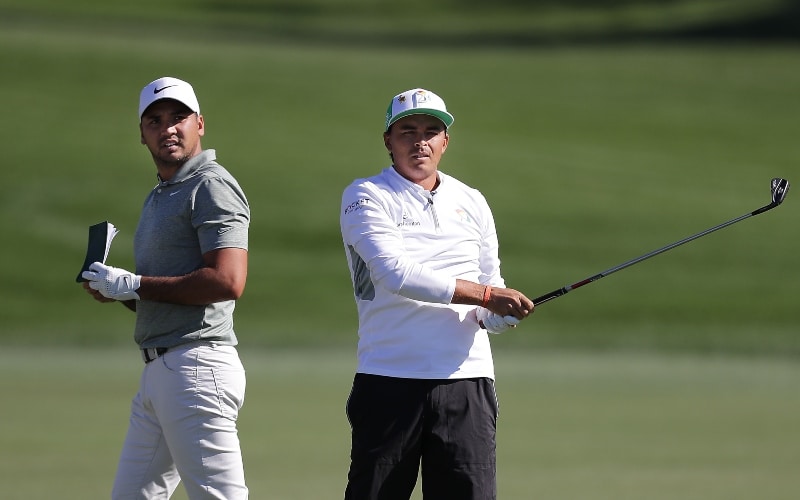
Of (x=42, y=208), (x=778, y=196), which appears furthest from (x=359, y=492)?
(x=42, y=208)

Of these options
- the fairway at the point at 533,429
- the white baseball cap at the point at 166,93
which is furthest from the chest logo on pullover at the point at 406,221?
the fairway at the point at 533,429

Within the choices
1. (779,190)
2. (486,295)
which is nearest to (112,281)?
(486,295)

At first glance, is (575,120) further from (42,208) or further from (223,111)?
(42,208)

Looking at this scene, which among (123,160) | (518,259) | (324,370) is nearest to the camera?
(324,370)

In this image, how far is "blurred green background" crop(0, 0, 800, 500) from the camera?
9.99m

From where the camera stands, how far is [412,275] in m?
4.97

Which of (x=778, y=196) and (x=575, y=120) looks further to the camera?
(x=575, y=120)

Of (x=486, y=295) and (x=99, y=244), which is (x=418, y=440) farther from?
(x=99, y=244)

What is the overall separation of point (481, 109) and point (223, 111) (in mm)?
6389

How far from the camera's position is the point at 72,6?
166 feet

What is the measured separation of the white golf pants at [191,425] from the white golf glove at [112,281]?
0.87 feet

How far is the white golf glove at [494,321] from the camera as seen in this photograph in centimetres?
513

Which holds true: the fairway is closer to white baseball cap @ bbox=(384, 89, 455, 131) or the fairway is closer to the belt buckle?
the belt buckle

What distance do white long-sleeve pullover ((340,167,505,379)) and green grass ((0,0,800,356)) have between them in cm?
1371
